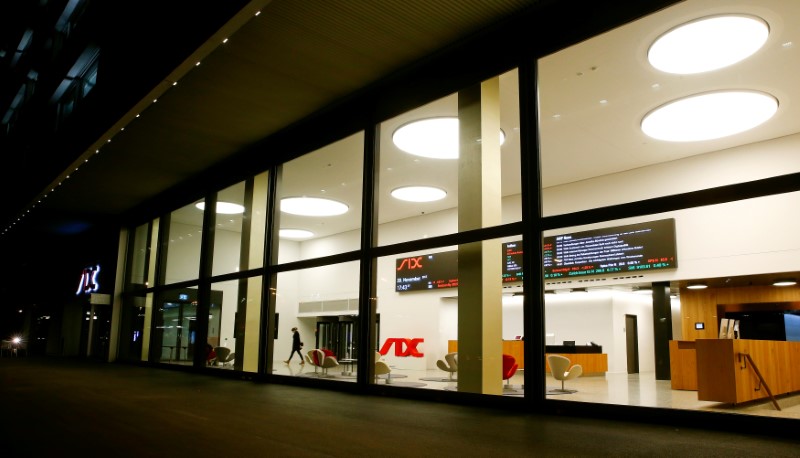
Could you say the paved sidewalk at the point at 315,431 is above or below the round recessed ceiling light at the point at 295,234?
below

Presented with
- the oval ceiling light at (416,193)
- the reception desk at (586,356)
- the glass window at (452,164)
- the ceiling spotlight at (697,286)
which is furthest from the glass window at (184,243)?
the ceiling spotlight at (697,286)

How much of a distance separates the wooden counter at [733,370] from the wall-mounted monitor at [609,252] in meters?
2.53

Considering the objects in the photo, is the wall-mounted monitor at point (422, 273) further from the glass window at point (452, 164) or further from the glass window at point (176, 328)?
the glass window at point (176, 328)

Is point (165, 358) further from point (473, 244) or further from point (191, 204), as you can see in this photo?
point (473, 244)

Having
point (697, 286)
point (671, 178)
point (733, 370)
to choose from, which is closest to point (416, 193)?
point (671, 178)

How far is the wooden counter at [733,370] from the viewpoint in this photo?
23.4 feet

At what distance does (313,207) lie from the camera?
1377cm

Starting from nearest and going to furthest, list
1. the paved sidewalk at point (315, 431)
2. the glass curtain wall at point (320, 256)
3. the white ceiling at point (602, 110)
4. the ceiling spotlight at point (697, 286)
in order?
1. the paved sidewalk at point (315, 431)
2. the white ceiling at point (602, 110)
3. the glass curtain wall at point (320, 256)
4. the ceiling spotlight at point (697, 286)

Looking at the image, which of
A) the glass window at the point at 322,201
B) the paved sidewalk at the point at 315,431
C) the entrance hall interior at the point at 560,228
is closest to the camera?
the paved sidewalk at the point at 315,431

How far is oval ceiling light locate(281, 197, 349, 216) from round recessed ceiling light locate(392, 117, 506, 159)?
3.42 metres

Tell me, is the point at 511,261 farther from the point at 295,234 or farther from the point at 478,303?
the point at 295,234

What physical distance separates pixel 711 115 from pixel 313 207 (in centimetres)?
844

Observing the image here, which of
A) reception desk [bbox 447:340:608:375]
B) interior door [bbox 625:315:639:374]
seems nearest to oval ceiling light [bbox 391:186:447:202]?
reception desk [bbox 447:340:608:375]

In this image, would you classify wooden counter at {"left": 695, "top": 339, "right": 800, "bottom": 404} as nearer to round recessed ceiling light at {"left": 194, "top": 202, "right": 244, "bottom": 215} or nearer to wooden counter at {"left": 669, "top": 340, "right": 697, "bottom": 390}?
wooden counter at {"left": 669, "top": 340, "right": 697, "bottom": 390}
